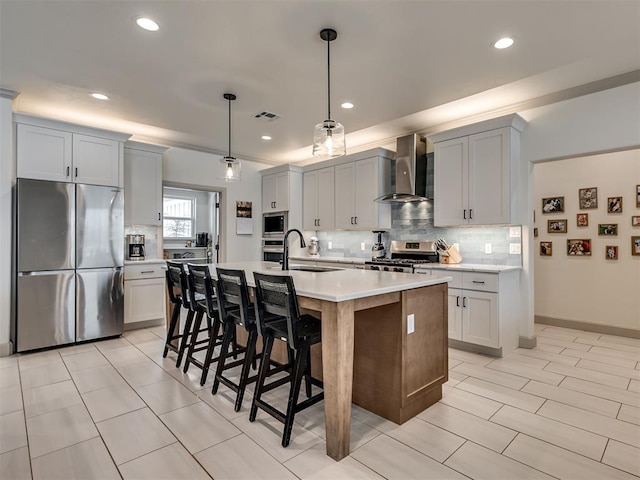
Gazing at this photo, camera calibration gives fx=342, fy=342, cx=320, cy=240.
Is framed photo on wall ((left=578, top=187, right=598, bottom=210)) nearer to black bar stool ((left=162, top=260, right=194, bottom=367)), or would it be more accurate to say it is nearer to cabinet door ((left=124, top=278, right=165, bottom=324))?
black bar stool ((left=162, top=260, right=194, bottom=367))

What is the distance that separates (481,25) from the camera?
8.03 ft

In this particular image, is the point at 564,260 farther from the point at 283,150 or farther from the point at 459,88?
the point at 283,150

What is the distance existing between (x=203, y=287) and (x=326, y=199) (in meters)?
3.27

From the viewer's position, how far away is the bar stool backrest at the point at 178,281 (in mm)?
3215

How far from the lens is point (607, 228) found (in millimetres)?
4418

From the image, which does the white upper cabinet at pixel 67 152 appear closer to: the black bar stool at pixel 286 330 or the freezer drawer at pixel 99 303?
the freezer drawer at pixel 99 303

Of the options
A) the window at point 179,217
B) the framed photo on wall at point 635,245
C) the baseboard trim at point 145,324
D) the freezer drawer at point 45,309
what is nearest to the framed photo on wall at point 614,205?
the framed photo on wall at point 635,245

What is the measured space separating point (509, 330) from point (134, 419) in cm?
355

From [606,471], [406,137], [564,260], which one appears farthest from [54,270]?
[564,260]

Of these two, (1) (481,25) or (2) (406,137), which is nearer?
(1) (481,25)

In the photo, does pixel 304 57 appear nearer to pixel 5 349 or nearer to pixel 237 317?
pixel 237 317

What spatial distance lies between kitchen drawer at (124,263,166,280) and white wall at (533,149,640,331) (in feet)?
17.7

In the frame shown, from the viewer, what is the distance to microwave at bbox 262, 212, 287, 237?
616 centimetres

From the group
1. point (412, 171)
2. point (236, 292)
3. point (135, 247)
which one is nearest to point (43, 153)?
point (135, 247)
